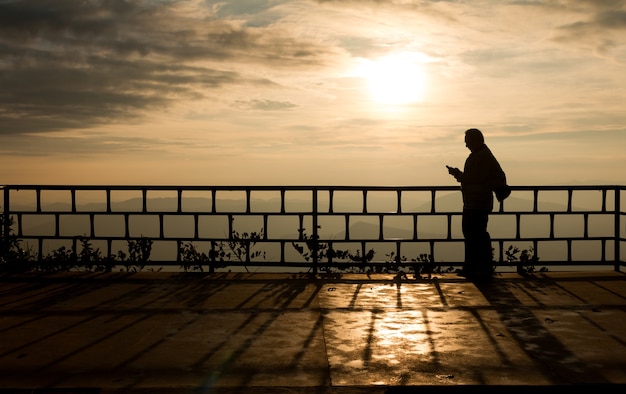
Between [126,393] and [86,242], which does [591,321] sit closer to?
[126,393]

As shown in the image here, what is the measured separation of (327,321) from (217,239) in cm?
430

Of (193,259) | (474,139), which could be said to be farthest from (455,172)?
(193,259)

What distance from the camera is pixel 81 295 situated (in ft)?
30.8

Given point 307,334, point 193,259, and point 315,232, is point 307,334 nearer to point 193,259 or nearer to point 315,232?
point 315,232

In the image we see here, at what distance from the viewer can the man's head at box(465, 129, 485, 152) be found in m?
11.1

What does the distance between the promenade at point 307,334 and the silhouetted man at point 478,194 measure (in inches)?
18.1

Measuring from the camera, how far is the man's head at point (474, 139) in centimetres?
1114

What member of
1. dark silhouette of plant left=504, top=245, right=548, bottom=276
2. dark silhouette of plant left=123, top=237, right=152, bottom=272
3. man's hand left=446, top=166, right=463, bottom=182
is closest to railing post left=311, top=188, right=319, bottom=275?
man's hand left=446, top=166, right=463, bottom=182

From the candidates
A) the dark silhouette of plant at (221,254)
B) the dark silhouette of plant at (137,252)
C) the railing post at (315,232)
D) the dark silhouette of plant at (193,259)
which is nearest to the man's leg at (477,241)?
the railing post at (315,232)

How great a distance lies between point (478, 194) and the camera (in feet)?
36.3

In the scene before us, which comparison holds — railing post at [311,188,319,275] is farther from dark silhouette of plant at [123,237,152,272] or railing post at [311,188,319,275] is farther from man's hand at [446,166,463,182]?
dark silhouette of plant at [123,237,152,272]

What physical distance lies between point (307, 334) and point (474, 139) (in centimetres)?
524

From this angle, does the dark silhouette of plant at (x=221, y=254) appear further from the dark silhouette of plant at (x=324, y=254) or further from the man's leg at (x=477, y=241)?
the man's leg at (x=477, y=241)

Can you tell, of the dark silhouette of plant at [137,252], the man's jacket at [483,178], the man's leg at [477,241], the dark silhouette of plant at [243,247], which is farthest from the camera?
the dark silhouette of plant at [243,247]
